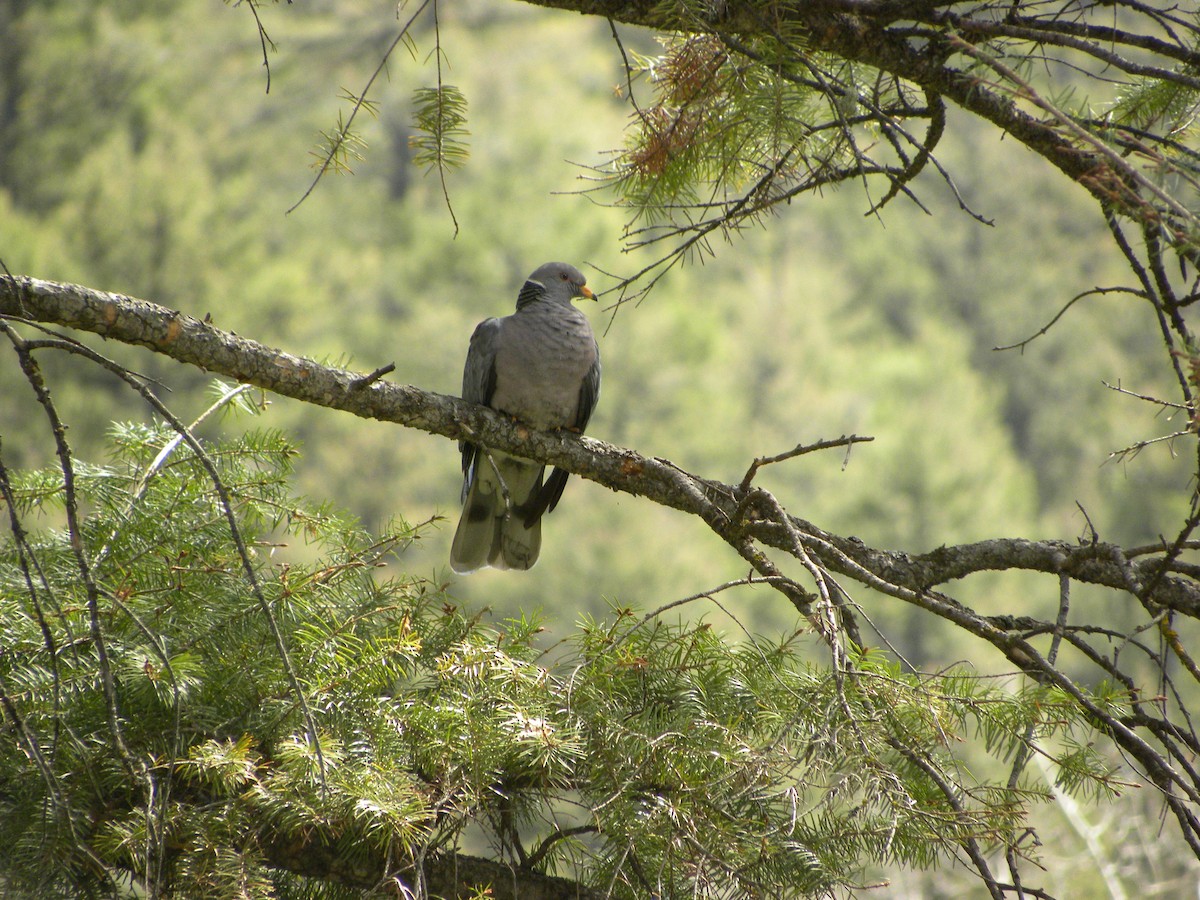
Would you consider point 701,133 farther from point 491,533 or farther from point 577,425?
point 491,533

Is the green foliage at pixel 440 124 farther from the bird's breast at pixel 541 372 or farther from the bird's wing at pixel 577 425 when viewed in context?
the bird's wing at pixel 577 425

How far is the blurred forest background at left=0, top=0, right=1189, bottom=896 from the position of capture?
17.4 m

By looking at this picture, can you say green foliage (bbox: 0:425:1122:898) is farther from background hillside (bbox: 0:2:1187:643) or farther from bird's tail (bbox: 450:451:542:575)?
background hillside (bbox: 0:2:1187:643)

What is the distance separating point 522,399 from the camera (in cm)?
305

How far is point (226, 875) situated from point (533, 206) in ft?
62.1

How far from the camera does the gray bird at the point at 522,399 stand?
3.07 metres

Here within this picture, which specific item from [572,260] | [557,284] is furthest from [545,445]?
[572,260]

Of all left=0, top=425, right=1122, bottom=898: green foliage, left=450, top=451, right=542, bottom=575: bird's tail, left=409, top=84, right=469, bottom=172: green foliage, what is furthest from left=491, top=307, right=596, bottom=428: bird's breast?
left=409, top=84, right=469, bottom=172: green foliage

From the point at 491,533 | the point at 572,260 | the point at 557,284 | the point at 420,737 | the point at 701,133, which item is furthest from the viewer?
the point at 572,260

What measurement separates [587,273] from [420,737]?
49.6 feet

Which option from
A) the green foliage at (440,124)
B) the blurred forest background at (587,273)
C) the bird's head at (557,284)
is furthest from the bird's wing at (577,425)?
the blurred forest background at (587,273)

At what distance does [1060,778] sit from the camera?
1.53 metres

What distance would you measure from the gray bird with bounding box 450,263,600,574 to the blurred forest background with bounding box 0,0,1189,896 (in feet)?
40.9

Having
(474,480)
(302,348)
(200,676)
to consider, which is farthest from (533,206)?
(200,676)
